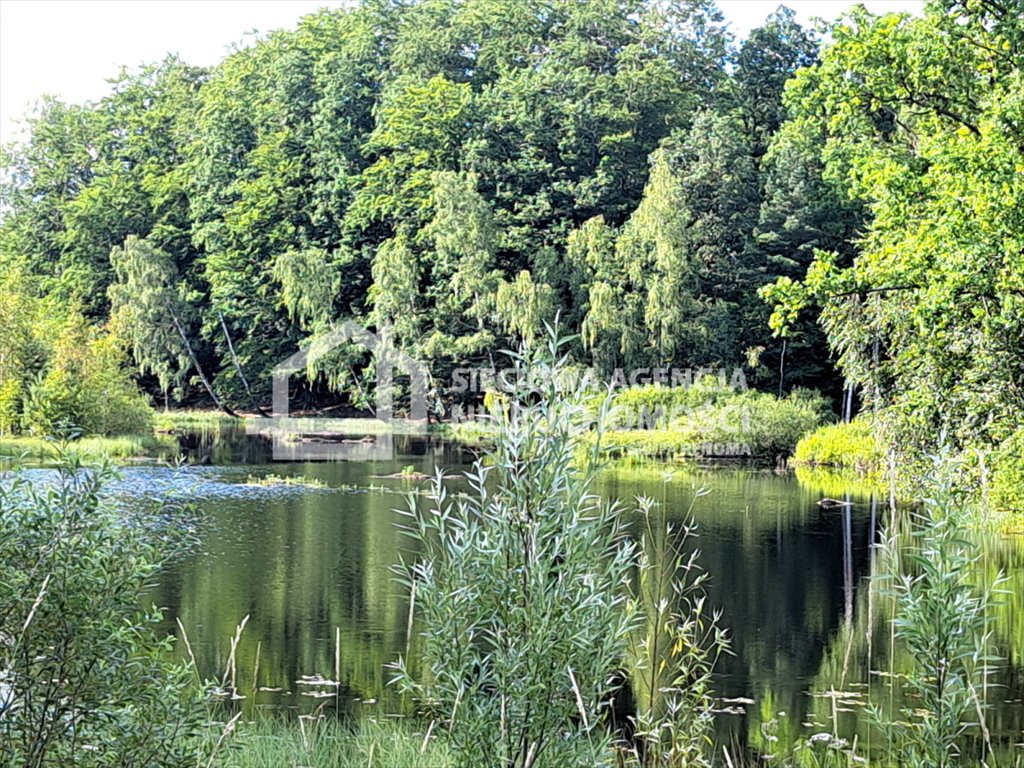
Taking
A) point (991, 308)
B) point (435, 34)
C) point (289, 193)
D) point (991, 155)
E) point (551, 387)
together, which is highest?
point (435, 34)

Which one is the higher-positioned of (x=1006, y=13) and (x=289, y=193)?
(x=289, y=193)

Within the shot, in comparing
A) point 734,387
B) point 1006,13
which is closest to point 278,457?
point 734,387

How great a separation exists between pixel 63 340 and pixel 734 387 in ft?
67.6

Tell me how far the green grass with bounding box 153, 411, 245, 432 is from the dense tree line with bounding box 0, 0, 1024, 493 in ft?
4.39

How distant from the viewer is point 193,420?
47812 millimetres

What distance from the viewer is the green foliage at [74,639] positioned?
4094 mm

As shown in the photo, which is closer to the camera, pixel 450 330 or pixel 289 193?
pixel 450 330

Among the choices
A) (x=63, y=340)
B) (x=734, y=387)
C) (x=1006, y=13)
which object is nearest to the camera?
(x=1006, y=13)

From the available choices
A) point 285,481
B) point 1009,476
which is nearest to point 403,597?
point 1009,476

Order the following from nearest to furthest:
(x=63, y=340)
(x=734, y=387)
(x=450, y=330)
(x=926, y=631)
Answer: (x=926, y=631)
(x=63, y=340)
(x=734, y=387)
(x=450, y=330)

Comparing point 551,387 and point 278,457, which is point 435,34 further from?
point 551,387

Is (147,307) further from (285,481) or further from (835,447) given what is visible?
(835,447)

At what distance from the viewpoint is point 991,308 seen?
1168cm

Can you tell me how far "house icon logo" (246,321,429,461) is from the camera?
38.7 metres
